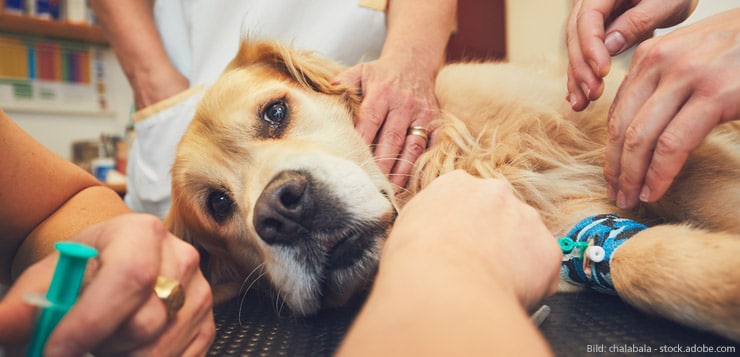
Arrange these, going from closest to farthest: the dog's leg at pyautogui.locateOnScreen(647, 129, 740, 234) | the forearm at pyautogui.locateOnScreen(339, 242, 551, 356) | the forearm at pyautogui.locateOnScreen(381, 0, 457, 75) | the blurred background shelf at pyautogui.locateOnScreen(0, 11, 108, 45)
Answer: the forearm at pyautogui.locateOnScreen(339, 242, 551, 356), the dog's leg at pyautogui.locateOnScreen(647, 129, 740, 234), the forearm at pyautogui.locateOnScreen(381, 0, 457, 75), the blurred background shelf at pyautogui.locateOnScreen(0, 11, 108, 45)

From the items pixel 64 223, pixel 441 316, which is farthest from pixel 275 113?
pixel 441 316

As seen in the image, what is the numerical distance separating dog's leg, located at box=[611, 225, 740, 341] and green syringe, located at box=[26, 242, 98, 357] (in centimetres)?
67

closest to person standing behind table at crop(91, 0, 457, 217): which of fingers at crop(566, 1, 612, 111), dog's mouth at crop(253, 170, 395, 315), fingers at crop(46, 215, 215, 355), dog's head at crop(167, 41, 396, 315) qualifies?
dog's head at crop(167, 41, 396, 315)

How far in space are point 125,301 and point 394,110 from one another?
0.79 m

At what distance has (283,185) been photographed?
0.90 metres

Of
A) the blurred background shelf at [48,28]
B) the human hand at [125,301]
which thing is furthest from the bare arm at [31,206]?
the blurred background shelf at [48,28]

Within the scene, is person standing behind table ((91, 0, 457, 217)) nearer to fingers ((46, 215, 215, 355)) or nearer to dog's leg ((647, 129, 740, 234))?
dog's leg ((647, 129, 740, 234))

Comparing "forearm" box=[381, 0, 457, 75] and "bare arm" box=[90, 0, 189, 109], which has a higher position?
"forearm" box=[381, 0, 457, 75]

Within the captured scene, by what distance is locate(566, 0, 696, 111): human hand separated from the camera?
875mm

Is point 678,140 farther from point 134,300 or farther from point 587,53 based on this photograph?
point 134,300

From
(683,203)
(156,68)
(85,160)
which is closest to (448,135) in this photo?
(683,203)

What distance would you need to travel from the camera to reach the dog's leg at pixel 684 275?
584 millimetres

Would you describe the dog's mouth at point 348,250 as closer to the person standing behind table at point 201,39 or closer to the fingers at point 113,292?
the fingers at point 113,292

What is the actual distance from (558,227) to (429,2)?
0.86m
